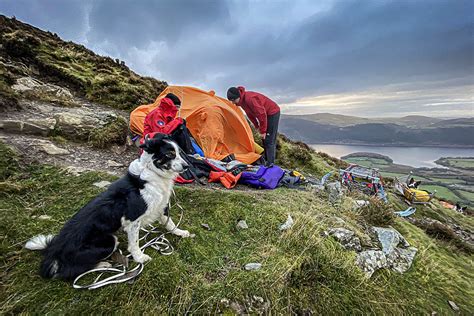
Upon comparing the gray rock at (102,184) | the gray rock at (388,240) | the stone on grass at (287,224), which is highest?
the gray rock at (102,184)

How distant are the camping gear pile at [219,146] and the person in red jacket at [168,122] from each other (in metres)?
0.66

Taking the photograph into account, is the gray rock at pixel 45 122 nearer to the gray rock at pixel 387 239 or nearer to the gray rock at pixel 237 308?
the gray rock at pixel 237 308

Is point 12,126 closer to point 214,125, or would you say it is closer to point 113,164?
point 113,164

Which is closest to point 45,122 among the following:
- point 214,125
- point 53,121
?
point 53,121

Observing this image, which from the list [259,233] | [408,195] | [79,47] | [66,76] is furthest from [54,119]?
[408,195]

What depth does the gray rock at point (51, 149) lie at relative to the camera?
536 centimetres

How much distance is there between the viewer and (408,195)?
12172mm

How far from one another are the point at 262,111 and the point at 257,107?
0.24 meters

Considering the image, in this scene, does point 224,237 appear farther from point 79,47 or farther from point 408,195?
point 79,47

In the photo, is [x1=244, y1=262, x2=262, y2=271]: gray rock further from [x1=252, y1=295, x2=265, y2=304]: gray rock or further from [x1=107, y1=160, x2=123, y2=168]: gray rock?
[x1=107, y1=160, x2=123, y2=168]: gray rock

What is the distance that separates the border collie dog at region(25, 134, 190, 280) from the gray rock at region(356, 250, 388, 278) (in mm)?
3249

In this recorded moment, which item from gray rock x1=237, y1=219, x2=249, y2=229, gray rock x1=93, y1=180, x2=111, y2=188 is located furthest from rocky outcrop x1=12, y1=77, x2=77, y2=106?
gray rock x1=237, y1=219, x2=249, y2=229

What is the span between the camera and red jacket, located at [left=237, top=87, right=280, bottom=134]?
26.9 ft

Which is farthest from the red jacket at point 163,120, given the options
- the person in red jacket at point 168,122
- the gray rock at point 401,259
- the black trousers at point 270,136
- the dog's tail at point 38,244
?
the gray rock at point 401,259
